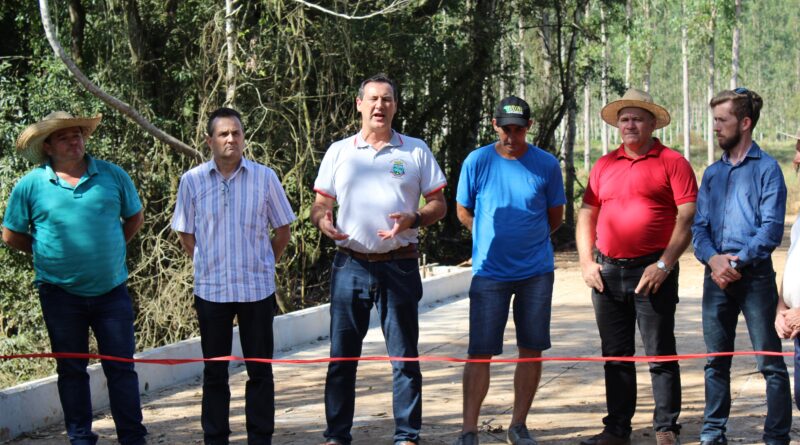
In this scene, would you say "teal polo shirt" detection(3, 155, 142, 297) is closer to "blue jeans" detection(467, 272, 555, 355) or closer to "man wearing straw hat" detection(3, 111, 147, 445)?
"man wearing straw hat" detection(3, 111, 147, 445)

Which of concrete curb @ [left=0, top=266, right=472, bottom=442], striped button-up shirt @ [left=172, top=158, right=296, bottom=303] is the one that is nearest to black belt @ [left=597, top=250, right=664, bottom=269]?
striped button-up shirt @ [left=172, top=158, right=296, bottom=303]

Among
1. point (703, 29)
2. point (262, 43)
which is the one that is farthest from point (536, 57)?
point (703, 29)

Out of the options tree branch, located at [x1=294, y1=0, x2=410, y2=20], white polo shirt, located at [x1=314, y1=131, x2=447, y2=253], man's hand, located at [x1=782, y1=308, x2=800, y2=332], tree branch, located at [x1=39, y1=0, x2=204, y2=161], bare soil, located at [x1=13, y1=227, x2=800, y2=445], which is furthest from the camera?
tree branch, located at [x1=294, y1=0, x2=410, y2=20]

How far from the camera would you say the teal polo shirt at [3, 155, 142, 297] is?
551cm

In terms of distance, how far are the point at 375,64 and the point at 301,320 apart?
5491mm

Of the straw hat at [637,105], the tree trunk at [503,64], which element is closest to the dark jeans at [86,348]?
the straw hat at [637,105]

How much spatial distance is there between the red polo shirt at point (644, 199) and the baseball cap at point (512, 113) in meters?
0.60

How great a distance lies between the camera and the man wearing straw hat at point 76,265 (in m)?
5.52

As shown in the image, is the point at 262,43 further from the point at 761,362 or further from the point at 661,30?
the point at 661,30

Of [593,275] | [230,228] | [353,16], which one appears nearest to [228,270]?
[230,228]

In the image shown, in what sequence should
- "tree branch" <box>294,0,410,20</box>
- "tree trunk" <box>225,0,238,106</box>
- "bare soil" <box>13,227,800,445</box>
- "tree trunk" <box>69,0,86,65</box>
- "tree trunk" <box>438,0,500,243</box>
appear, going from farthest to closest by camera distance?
1. "tree trunk" <box>438,0,500,243</box>
2. "tree trunk" <box>69,0,86,65</box>
3. "tree trunk" <box>225,0,238,106</box>
4. "tree branch" <box>294,0,410,20</box>
5. "bare soil" <box>13,227,800,445</box>

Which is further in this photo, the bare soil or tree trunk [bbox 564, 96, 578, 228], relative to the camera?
tree trunk [bbox 564, 96, 578, 228]

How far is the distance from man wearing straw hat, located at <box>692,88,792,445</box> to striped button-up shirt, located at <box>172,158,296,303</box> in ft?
7.76

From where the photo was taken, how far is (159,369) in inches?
306
